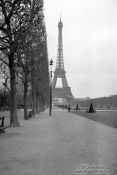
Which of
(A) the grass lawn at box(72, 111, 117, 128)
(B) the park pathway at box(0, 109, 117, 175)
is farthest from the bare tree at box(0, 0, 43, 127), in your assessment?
(A) the grass lawn at box(72, 111, 117, 128)

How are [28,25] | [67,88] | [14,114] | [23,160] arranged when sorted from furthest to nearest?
1. [67,88]
2. [14,114]
3. [28,25]
4. [23,160]

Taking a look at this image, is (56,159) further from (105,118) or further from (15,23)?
(105,118)

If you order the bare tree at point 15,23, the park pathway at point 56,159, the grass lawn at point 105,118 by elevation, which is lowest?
the park pathway at point 56,159

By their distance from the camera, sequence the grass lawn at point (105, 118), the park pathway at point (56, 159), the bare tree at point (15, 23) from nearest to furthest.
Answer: the park pathway at point (56, 159) → the bare tree at point (15, 23) → the grass lawn at point (105, 118)

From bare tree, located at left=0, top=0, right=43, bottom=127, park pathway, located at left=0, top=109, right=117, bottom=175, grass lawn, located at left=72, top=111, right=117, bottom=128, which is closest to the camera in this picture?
park pathway, located at left=0, top=109, right=117, bottom=175

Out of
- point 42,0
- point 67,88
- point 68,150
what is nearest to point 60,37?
point 67,88

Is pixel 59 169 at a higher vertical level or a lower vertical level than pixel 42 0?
lower

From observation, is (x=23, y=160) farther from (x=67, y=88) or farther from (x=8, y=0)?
(x=67, y=88)

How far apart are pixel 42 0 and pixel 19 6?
5.34 meters

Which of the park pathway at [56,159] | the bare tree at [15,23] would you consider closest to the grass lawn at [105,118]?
the bare tree at [15,23]

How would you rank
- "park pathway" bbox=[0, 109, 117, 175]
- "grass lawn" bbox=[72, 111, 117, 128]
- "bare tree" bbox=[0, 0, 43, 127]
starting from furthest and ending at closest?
"grass lawn" bbox=[72, 111, 117, 128], "bare tree" bbox=[0, 0, 43, 127], "park pathway" bbox=[0, 109, 117, 175]

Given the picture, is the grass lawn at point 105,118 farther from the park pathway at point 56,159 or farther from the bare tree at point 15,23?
the park pathway at point 56,159

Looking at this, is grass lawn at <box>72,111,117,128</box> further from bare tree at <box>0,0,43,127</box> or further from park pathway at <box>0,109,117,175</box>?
park pathway at <box>0,109,117,175</box>

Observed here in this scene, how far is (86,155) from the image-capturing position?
35.4ft
